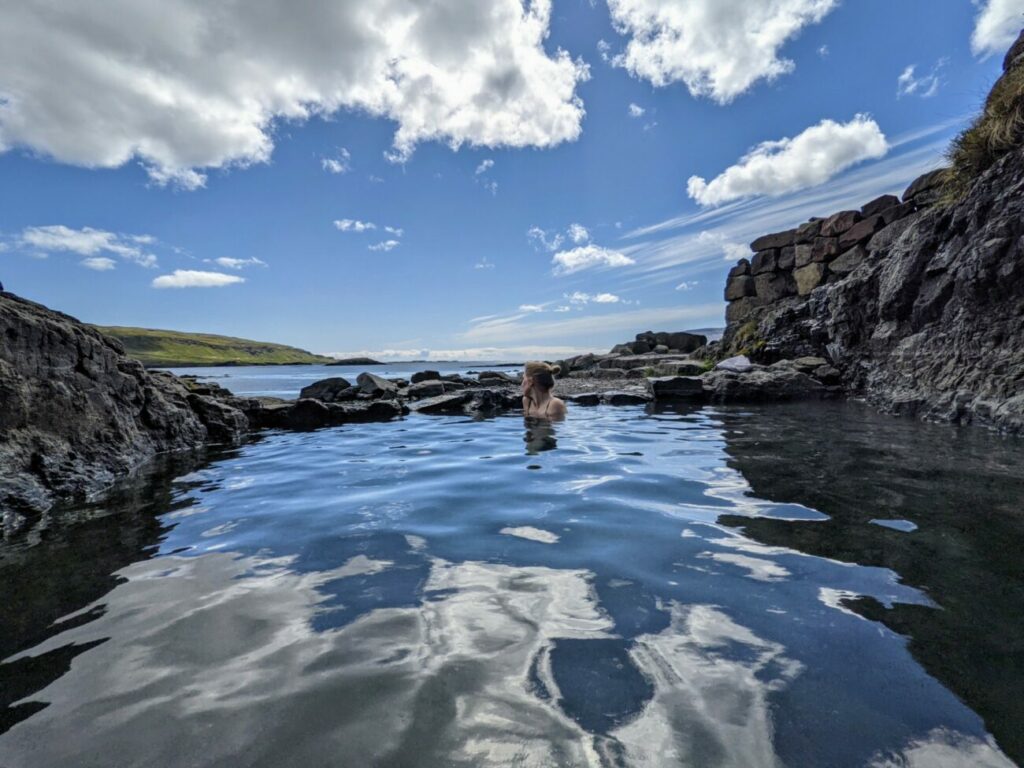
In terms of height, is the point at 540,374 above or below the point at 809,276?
below

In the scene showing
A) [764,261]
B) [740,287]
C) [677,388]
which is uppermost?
[764,261]

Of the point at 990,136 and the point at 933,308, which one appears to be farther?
the point at 933,308

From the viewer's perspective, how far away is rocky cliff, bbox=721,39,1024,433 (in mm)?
8242

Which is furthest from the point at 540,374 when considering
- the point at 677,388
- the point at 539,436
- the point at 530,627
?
the point at 530,627

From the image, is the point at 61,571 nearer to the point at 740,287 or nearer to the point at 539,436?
Answer: the point at 539,436

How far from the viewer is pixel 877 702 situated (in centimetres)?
170

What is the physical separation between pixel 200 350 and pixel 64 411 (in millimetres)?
152627

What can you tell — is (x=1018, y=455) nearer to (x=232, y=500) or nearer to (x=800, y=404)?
(x=800, y=404)

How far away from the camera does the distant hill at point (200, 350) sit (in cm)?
11674

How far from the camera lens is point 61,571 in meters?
3.15

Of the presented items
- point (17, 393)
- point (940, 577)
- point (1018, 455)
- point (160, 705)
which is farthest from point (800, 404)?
point (17, 393)

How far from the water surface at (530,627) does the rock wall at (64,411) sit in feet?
3.30

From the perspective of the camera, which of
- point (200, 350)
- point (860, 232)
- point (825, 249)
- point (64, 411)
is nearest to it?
point (64, 411)

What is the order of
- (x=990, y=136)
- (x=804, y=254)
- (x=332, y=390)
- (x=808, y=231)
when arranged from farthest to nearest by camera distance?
(x=804, y=254) → (x=808, y=231) → (x=332, y=390) → (x=990, y=136)
